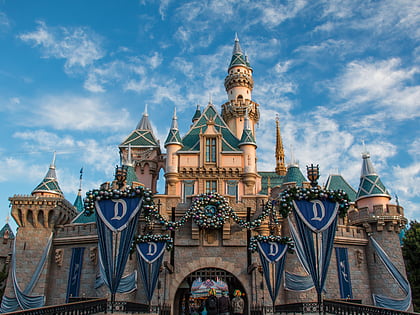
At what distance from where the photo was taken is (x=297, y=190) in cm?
1545

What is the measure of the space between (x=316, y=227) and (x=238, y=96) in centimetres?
2750

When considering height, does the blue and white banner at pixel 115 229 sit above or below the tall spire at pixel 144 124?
below

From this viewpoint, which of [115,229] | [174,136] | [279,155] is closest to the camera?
[115,229]

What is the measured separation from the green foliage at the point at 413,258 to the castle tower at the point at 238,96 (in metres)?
19.3

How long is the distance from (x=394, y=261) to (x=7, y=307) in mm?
24881

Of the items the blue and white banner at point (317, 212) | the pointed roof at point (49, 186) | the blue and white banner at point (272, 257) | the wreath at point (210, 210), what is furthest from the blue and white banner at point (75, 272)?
the blue and white banner at point (317, 212)

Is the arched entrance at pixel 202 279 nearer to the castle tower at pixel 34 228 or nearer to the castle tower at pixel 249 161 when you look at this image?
the castle tower at pixel 249 161

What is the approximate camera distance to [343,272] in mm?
23594

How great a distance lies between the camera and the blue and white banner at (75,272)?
23.7 m

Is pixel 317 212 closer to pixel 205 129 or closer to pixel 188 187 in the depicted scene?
pixel 188 187

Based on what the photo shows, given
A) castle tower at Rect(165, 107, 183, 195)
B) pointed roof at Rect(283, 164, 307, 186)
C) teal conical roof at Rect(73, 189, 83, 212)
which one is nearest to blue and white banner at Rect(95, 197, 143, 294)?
castle tower at Rect(165, 107, 183, 195)

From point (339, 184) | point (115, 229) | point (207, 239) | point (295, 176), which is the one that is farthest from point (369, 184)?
point (115, 229)

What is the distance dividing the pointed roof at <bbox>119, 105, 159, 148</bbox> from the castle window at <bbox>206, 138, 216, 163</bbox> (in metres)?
6.82

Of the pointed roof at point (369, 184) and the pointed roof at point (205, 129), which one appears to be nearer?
the pointed roof at point (369, 184)
